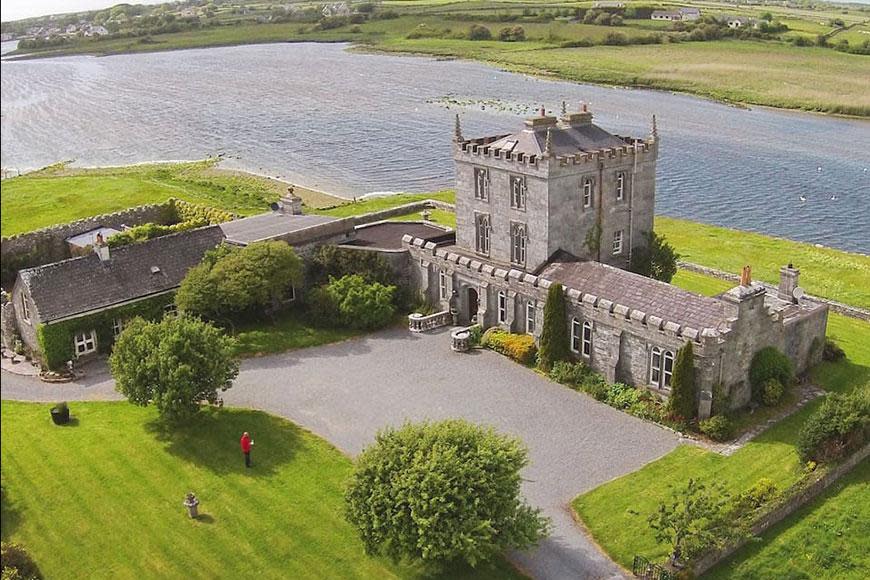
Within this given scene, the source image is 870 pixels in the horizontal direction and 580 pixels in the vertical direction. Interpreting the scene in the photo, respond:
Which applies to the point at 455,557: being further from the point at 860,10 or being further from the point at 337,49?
the point at 337,49

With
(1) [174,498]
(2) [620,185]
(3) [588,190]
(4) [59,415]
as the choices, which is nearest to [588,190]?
(3) [588,190]

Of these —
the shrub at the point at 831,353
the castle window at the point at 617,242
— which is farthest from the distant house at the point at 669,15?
the shrub at the point at 831,353

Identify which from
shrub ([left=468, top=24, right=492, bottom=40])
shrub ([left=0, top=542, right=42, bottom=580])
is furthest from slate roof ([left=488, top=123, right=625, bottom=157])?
shrub ([left=468, top=24, right=492, bottom=40])

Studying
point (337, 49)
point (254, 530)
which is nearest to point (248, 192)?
point (254, 530)

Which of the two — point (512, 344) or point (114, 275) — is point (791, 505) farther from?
point (114, 275)

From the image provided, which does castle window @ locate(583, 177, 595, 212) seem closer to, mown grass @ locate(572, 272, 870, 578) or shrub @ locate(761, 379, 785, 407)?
shrub @ locate(761, 379, 785, 407)

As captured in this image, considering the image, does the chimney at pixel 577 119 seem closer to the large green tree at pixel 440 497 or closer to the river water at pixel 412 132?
the large green tree at pixel 440 497
